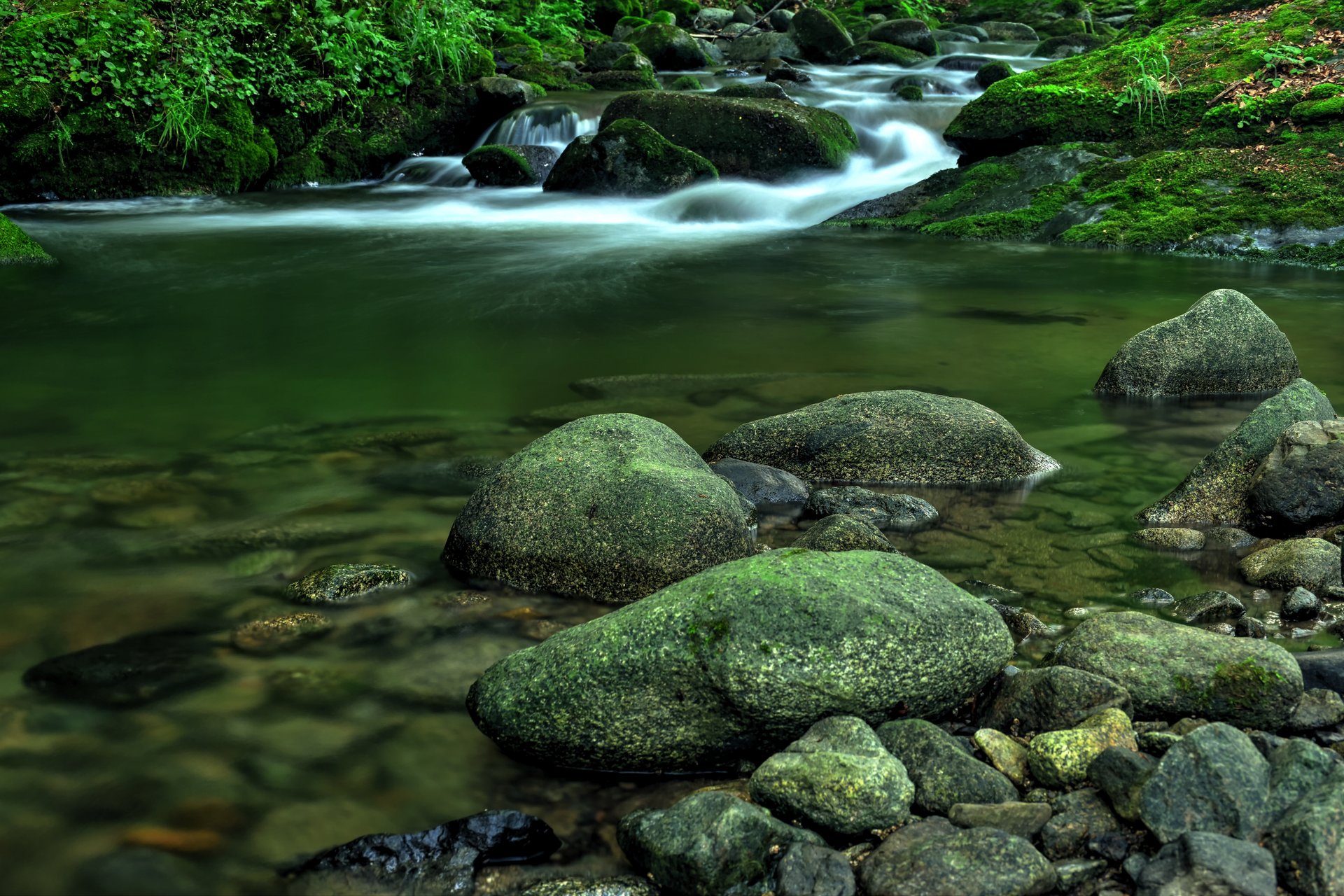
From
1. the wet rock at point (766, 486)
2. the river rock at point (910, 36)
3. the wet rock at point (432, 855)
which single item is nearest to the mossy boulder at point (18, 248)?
the wet rock at point (766, 486)

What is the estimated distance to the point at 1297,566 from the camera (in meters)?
3.84

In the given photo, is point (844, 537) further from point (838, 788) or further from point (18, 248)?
point (18, 248)

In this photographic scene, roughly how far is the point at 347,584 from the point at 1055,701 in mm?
2502

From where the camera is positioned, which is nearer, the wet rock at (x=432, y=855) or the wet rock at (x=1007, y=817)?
the wet rock at (x=1007, y=817)

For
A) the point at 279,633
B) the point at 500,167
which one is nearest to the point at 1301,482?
the point at 279,633

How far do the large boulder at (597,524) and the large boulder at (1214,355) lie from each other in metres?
3.39

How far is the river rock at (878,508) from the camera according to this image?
4.60 m

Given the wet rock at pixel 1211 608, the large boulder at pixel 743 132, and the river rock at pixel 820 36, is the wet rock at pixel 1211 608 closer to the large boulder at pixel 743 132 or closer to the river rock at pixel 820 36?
the large boulder at pixel 743 132

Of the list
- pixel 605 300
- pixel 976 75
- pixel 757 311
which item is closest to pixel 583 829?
pixel 757 311

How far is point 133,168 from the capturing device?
15.2 metres

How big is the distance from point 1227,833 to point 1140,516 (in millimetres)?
2518

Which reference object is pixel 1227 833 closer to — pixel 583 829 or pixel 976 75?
pixel 583 829

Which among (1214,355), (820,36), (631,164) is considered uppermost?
(820,36)

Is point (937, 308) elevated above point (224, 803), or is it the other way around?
point (937, 308)
